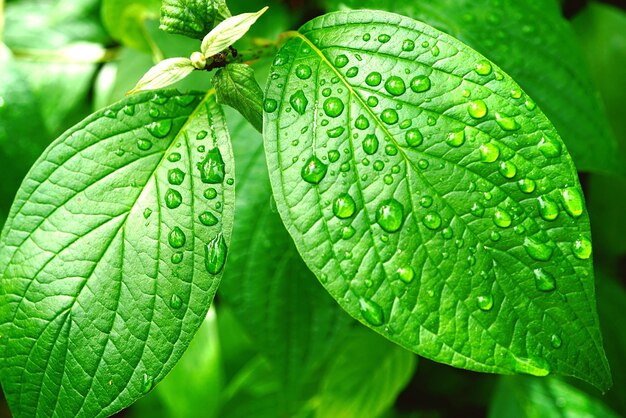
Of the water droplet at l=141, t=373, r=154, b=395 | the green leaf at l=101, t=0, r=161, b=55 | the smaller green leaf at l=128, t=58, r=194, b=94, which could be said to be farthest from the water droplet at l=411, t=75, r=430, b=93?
the green leaf at l=101, t=0, r=161, b=55

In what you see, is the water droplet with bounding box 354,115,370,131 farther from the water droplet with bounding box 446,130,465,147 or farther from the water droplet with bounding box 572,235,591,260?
the water droplet with bounding box 572,235,591,260

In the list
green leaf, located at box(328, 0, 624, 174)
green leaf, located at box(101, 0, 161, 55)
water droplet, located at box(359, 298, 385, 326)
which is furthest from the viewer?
green leaf, located at box(101, 0, 161, 55)

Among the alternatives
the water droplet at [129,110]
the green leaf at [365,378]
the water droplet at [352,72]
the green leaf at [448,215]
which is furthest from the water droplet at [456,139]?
the green leaf at [365,378]

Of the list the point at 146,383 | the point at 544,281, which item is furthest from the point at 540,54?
the point at 146,383

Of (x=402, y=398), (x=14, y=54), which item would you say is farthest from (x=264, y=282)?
(x=14, y=54)

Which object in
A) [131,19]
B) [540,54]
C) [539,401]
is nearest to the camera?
[540,54]

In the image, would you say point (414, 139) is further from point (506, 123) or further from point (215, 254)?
point (215, 254)

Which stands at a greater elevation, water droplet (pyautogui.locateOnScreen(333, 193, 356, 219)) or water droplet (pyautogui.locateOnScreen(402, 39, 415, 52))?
water droplet (pyautogui.locateOnScreen(402, 39, 415, 52))
